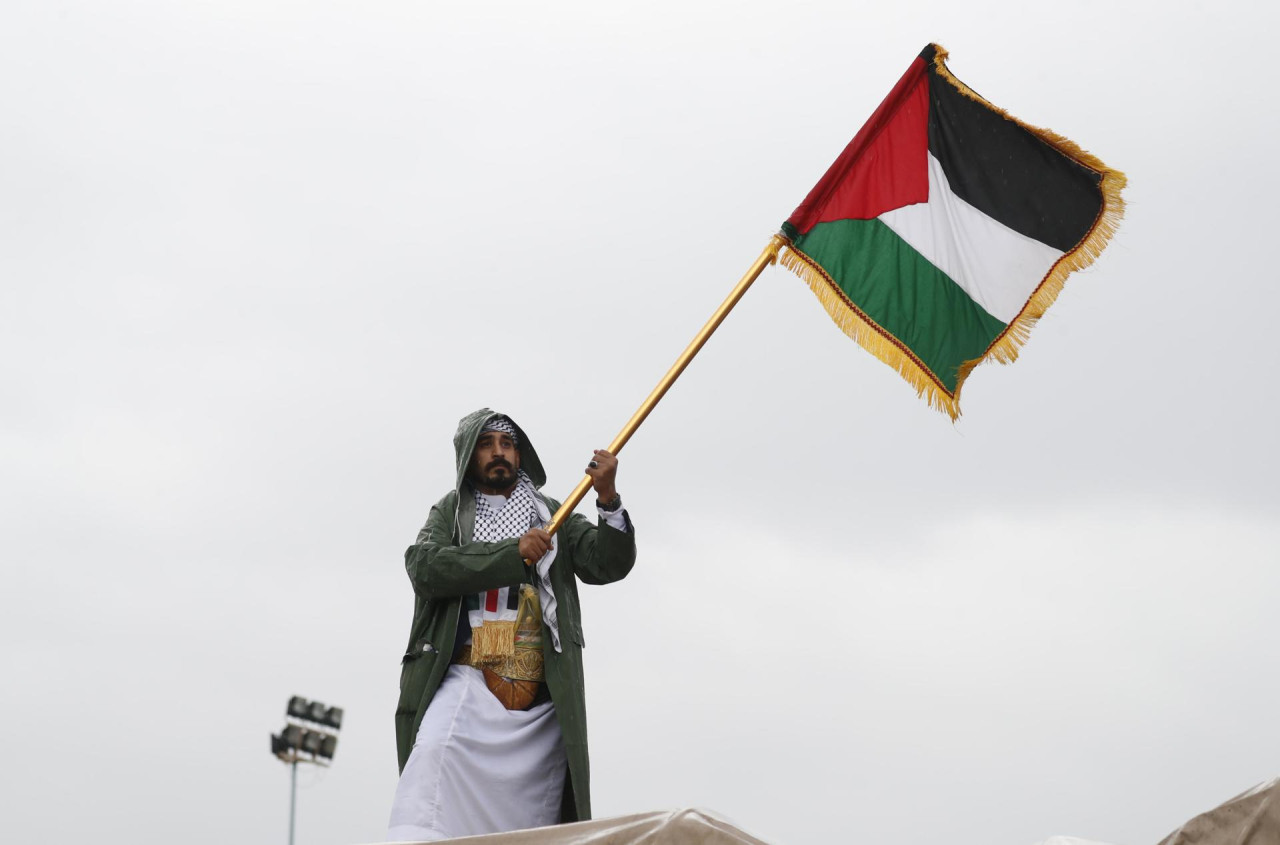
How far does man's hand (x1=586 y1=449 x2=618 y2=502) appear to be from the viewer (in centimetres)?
680

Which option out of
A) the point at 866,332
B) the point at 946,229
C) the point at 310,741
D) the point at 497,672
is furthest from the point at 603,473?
the point at 310,741

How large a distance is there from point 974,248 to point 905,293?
403 mm

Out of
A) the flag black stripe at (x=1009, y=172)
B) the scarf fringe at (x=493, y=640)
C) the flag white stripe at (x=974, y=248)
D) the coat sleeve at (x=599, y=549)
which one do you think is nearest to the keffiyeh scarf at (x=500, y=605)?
the scarf fringe at (x=493, y=640)

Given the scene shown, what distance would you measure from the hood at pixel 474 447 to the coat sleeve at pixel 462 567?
0.42 metres

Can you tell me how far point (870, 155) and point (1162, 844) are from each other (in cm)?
497

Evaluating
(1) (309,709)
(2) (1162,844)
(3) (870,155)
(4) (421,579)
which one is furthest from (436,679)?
(1) (309,709)

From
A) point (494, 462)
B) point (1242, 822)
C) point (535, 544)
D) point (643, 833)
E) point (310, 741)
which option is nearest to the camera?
point (1242, 822)

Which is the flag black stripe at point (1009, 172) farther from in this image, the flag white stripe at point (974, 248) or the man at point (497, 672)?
the man at point (497, 672)

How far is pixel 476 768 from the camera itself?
22.2 ft

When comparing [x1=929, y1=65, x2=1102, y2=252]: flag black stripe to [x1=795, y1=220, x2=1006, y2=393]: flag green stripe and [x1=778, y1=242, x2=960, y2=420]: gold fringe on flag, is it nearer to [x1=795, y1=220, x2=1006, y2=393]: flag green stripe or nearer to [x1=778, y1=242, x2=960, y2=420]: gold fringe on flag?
[x1=795, y1=220, x2=1006, y2=393]: flag green stripe

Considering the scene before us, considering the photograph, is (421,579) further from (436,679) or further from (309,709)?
(309,709)

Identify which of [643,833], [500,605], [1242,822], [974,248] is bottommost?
[1242,822]

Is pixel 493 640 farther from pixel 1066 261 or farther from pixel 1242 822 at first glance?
pixel 1242 822

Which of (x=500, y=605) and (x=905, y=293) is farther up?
(x=905, y=293)
